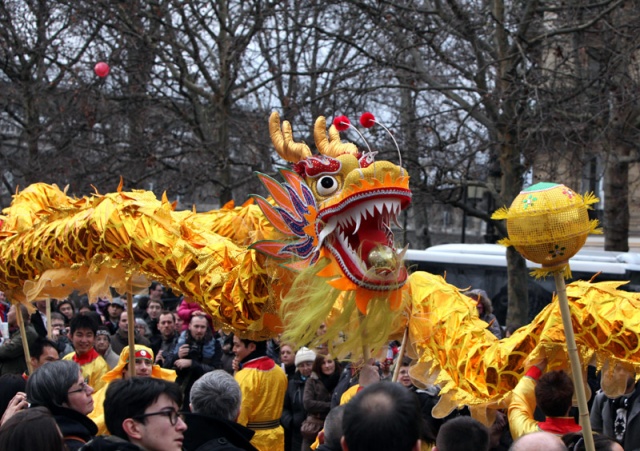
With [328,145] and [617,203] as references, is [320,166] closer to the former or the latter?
[328,145]

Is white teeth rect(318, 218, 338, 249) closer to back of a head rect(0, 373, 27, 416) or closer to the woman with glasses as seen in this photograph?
the woman with glasses

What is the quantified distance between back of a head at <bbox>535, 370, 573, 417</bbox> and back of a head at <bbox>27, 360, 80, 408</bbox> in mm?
Answer: 2096

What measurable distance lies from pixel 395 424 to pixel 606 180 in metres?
9.81

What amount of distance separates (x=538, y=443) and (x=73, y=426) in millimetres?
1906

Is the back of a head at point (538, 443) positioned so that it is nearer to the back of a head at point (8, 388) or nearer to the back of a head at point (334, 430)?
the back of a head at point (334, 430)

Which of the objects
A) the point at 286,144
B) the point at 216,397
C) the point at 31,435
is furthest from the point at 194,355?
the point at 31,435

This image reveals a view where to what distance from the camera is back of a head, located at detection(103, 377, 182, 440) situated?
3.15m

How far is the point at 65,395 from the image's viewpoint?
3881 mm

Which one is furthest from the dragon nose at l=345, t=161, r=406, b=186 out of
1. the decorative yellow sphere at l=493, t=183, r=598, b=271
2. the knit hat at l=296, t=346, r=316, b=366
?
the knit hat at l=296, t=346, r=316, b=366

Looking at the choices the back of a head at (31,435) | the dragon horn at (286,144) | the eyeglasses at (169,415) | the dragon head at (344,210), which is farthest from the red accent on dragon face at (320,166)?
the back of a head at (31,435)

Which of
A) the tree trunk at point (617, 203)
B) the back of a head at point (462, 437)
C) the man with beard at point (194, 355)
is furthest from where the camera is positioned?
the tree trunk at point (617, 203)

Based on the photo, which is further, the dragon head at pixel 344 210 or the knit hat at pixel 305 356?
the knit hat at pixel 305 356

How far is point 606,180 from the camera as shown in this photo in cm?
1160

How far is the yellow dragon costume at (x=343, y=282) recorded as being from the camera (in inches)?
167
